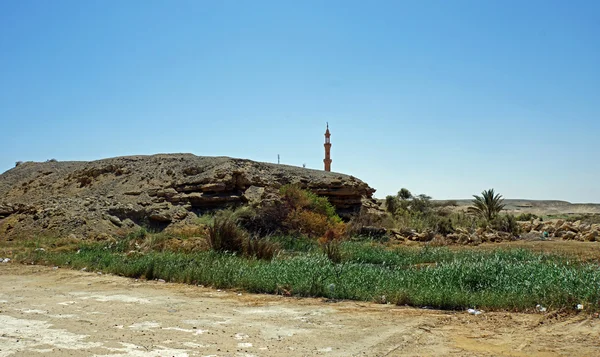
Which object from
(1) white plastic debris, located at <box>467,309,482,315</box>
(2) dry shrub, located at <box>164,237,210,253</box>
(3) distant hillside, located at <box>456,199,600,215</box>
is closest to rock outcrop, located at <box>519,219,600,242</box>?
(2) dry shrub, located at <box>164,237,210,253</box>

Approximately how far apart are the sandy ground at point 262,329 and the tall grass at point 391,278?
0.46 m

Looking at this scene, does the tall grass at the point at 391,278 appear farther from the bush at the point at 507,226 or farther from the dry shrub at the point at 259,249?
the bush at the point at 507,226

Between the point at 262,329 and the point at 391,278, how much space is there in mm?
4179

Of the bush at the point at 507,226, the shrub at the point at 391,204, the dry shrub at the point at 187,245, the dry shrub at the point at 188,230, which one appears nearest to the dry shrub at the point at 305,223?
the dry shrub at the point at 188,230

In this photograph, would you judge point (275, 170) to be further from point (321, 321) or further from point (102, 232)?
point (321, 321)

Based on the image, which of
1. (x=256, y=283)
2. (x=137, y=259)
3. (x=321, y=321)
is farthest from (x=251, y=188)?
(x=321, y=321)

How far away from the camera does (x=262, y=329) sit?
7.62m

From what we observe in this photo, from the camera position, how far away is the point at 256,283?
1111 centimetres

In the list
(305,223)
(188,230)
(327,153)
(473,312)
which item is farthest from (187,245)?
(327,153)

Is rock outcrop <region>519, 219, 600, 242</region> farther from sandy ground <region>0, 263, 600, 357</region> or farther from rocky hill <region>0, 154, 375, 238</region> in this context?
sandy ground <region>0, 263, 600, 357</region>

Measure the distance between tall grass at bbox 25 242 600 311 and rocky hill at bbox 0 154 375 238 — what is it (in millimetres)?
8844

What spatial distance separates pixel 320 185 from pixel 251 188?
3972mm

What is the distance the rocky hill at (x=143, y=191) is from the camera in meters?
24.0

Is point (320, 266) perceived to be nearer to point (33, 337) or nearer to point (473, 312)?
point (473, 312)
